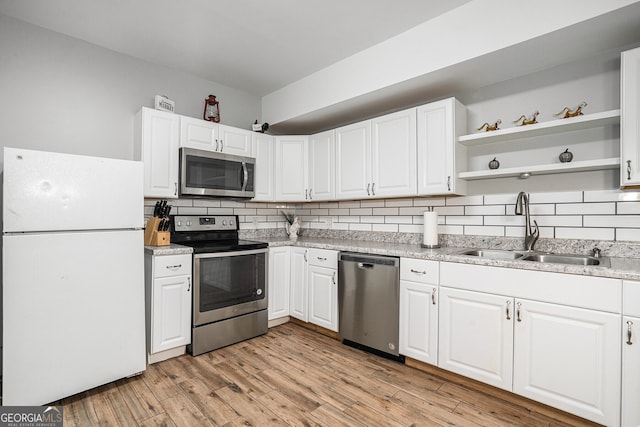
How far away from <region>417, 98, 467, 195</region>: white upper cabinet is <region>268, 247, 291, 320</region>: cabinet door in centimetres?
146

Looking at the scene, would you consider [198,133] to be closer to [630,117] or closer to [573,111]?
[573,111]

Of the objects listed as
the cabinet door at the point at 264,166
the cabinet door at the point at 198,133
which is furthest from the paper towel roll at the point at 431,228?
the cabinet door at the point at 198,133

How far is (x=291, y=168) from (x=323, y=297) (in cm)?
146

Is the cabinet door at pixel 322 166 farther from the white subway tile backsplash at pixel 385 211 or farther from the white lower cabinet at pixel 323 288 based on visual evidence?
the white lower cabinet at pixel 323 288

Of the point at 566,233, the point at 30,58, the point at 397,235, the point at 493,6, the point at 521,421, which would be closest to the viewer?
the point at 521,421

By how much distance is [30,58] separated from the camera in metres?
2.39

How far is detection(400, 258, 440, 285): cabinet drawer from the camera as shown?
88.3 inches

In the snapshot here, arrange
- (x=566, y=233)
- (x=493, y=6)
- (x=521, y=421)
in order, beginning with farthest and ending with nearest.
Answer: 1. (x=566, y=233)
2. (x=493, y=6)
3. (x=521, y=421)

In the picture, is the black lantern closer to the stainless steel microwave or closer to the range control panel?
the stainless steel microwave

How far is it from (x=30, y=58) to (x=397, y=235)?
330cm

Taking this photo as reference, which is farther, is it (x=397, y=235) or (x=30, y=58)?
(x=397, y=235)

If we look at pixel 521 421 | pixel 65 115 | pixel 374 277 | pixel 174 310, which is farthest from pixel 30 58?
pixel 521 421

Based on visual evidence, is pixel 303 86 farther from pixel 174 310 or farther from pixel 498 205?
pixel 174 310

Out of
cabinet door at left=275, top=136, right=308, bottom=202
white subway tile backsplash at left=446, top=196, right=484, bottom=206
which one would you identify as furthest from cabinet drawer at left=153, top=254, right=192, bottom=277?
white subway tile backsplash at left=446, top=196, right=484, bottom=206
